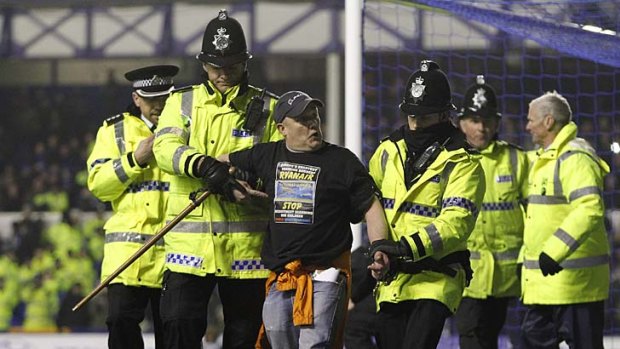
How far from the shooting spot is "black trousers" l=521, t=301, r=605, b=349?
338 inches

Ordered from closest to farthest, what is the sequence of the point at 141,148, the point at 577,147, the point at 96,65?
1. the point at 141,148
2. the point at 577,147
3. the point at 96,65

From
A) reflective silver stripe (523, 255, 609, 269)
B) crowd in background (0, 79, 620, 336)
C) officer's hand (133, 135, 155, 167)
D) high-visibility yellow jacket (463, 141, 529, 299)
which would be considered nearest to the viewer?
officer's hand (133, 135, 155, 167)

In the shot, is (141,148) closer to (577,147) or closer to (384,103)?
(577,147)

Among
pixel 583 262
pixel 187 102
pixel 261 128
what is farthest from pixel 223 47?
pixel 583 262

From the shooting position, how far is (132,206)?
779cm

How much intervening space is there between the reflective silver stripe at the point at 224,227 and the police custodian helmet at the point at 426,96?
925 millimetres

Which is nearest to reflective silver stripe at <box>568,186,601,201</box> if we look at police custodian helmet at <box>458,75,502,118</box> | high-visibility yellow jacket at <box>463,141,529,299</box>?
high-visibility yellow jacket at <box>463,141,529,299</box>

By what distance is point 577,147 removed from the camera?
28.3ft

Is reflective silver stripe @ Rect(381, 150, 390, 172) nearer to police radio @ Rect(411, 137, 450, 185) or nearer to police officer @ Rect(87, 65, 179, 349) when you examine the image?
police radio @ Rect(411, 137, 450, 185)

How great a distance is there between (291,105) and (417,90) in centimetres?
66

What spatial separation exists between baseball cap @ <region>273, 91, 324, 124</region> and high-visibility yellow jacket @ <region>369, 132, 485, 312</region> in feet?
2.01

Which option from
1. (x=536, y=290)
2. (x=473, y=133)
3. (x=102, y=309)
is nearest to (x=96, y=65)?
(x=102, y=309)

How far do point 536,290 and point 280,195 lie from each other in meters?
2.67

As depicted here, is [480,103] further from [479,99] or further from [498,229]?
[498,229]
